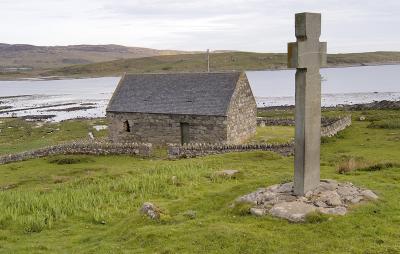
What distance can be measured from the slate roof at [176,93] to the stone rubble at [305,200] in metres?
19.4

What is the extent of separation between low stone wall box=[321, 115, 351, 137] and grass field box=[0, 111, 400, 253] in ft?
25.0

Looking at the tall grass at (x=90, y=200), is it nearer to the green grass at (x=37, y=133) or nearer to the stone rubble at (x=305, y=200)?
the stone rubble at (x=305, y=200)

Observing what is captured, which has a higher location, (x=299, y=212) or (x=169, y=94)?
(x=169, y=94)

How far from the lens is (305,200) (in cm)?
1402

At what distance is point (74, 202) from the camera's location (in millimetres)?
18453

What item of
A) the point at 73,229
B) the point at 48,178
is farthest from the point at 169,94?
the point at 73,229

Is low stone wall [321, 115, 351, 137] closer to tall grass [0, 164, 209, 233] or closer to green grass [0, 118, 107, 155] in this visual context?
tall grass [0, 164, 209, 233]

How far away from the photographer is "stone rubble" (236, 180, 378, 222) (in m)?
13.3

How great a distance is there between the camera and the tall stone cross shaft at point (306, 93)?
13961 mm

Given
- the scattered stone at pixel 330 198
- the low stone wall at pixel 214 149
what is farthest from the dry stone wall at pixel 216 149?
the scattered stone at pixel 330 198

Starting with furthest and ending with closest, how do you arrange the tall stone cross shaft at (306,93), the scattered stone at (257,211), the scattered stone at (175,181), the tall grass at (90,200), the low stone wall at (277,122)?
1. the low stone wall at (277,122)
2. the scattered stone at (175,181)
3. the tall grass at (90,200)
4. the tall stone cross shaft at (306,93)
5. the scattered stone at (257,211)

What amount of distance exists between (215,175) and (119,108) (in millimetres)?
20616

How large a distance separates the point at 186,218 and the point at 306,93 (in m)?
5.36

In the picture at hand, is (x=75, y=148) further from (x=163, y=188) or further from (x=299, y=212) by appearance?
(x=299, y=212)
